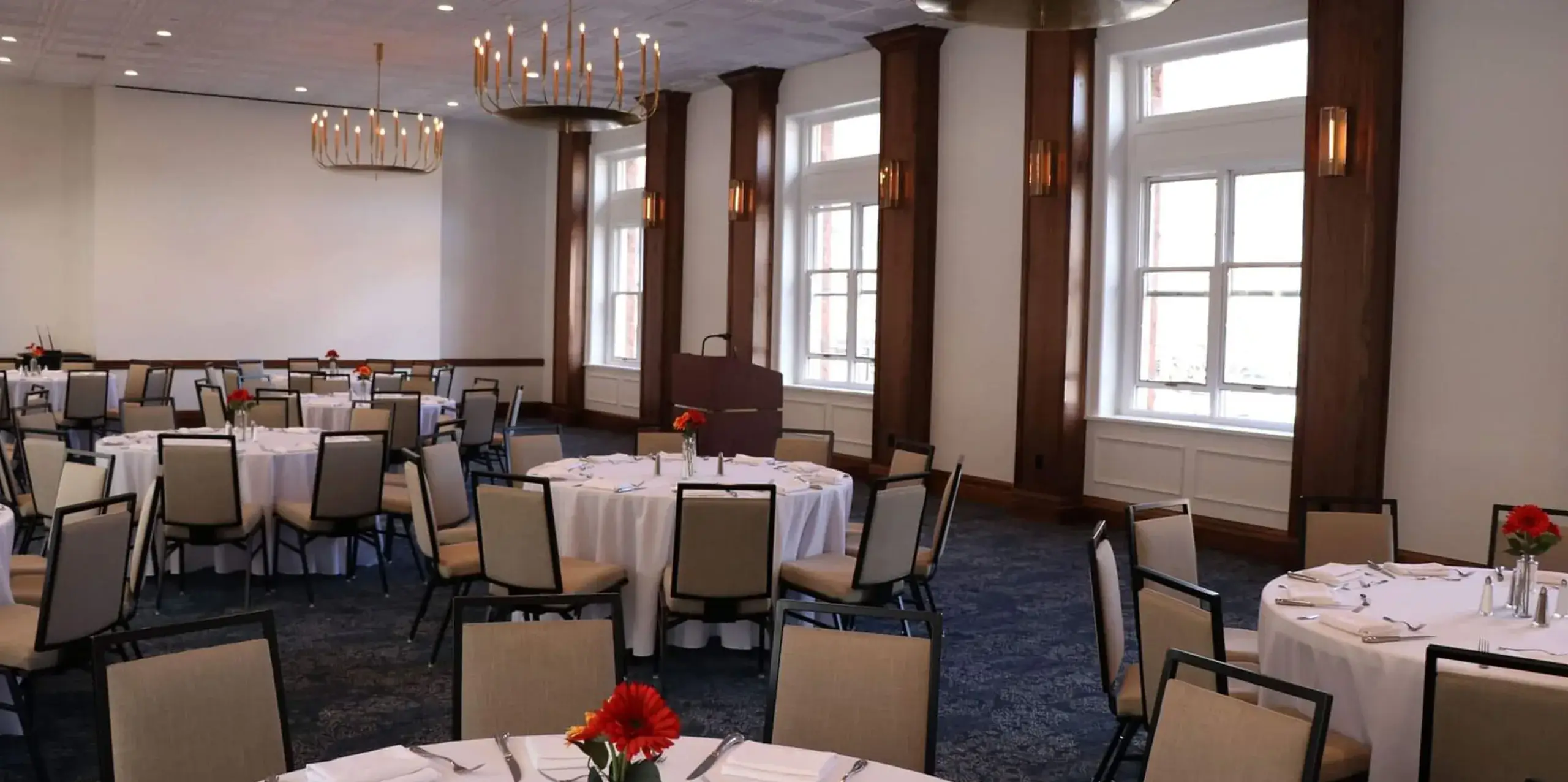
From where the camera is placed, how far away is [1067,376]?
9602 mm

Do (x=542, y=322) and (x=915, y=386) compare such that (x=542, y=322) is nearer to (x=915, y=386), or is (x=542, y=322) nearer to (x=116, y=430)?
(x=116, y=430)

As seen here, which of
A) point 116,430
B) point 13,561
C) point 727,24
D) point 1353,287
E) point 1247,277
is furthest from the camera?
point 116,430

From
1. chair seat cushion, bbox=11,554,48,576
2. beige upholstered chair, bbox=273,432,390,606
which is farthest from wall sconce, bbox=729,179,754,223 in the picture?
chair seat cushion, bbox=11,554,48,576

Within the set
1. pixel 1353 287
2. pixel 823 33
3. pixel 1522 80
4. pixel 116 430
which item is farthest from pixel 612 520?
pixel 116 430

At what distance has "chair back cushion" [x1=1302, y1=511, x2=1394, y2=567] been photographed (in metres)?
5.00

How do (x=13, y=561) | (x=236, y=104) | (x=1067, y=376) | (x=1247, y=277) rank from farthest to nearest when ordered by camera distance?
1. (x=236, y=104)
2. (x=1067, y=376)
3. (x=1247, y=277)
4. (x=13, y=561)

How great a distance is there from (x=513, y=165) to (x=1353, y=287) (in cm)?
1218

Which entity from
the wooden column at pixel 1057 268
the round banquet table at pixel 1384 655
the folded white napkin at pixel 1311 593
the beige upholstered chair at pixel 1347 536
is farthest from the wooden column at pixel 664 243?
the round banquet table at pixel 1384 655

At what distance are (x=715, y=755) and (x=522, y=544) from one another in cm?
267

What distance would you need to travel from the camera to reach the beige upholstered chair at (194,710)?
2584mm

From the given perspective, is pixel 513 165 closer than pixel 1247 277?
No

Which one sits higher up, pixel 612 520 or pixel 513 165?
pixel 513 165

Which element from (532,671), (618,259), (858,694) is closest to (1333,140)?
(858,694)

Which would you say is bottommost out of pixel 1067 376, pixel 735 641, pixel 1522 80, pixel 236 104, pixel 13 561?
pixel 735 641
